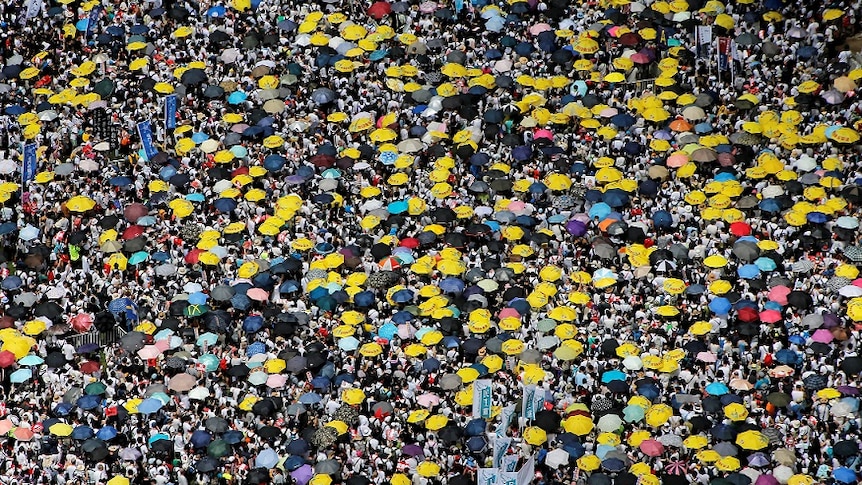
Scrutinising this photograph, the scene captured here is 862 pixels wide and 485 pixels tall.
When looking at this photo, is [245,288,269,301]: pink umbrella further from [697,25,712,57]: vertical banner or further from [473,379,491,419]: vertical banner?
[697,25,712,57]: vertical banner

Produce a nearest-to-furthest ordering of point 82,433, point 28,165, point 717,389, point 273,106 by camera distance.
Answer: point 82,433 → point 717,389 → point 28,165 → point 273,106

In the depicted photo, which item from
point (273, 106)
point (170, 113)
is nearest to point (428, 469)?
point (273, 106)

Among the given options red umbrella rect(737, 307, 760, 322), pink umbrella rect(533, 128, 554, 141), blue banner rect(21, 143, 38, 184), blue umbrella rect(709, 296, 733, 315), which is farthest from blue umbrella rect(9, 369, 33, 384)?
red umbrella rect(737, 307, 760, 322)

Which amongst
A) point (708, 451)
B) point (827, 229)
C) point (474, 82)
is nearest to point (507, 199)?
point (474, 82)

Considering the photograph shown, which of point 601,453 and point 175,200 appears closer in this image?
point 601,453

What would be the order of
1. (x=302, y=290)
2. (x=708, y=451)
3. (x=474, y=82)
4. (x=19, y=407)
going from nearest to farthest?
(x=708, y=451)
(x=19, y=407)
(x=302, y=290)
(x=474, y=82)

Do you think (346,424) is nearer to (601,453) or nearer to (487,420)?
(487,420)

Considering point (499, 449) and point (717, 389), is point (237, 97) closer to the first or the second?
point (499, 449)
